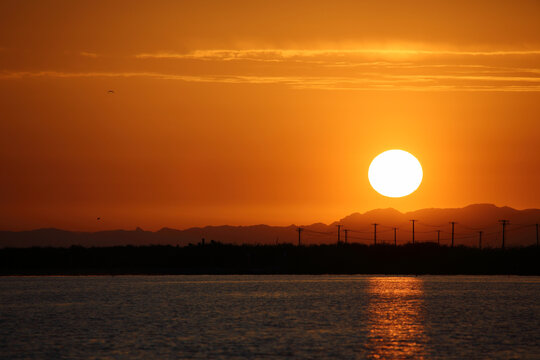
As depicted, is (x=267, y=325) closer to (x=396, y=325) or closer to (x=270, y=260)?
(x=396, y=325)

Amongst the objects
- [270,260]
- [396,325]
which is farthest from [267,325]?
[270,260]

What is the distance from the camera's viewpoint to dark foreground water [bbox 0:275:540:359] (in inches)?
2133

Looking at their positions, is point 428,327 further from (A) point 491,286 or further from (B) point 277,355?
(A) point 491,286

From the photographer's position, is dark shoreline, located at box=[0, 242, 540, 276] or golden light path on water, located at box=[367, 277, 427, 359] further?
dark shoreline, located at box=[0, 242, 540, 276]

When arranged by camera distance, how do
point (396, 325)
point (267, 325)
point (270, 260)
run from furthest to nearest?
point (270, 260), point (396, 325), point (267, 325)

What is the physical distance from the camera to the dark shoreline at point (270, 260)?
6649 inches

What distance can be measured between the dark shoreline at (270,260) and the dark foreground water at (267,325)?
49.3m

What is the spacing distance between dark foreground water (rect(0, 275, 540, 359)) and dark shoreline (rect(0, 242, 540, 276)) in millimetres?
49298

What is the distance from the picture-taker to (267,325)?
7056 cm

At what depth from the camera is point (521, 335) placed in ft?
209

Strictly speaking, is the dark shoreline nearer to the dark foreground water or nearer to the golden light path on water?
the golden light path on water

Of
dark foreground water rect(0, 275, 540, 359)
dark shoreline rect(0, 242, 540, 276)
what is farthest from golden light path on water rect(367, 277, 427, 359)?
dark shoreline rect(0, 242, 540, 276)

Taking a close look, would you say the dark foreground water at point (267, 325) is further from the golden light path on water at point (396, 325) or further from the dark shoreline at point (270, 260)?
the dark shoreline at point (270, 260)

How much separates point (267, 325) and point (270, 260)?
354 feet
